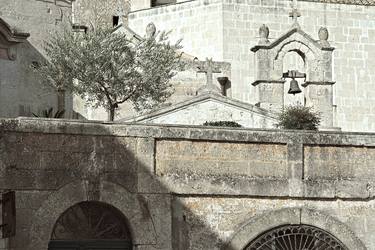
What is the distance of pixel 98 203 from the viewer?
62.6ft

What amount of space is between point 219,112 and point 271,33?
38.2 feet

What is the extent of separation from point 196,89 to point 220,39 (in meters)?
5.72

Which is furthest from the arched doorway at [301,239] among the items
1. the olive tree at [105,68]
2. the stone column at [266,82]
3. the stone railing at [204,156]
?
the stone column at [266,82]

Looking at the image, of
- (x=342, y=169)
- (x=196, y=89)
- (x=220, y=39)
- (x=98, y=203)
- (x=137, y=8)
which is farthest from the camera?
(x=137, y=8)

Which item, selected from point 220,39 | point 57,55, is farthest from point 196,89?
point 57,55

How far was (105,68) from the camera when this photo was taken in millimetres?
30203

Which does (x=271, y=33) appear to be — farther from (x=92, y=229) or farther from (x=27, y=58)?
(x=92, y=229)

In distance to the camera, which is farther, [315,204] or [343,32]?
[343,32]

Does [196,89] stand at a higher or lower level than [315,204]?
higher

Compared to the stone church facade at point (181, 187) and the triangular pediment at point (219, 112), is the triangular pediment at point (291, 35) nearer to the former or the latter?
the triangular pediment at point (219, 112)

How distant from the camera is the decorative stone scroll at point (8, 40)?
27409mm

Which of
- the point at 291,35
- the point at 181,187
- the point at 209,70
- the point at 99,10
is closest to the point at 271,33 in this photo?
the point at 99,10

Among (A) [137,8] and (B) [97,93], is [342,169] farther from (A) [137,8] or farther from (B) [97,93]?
(A) [137,8]

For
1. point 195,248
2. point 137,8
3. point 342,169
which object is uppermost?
point 137,8
